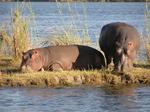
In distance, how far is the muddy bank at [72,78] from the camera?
42.9ft

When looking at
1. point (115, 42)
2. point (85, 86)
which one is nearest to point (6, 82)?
point (85, 86)

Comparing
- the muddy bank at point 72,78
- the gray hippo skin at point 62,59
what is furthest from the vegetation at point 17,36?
the muddy bank at point 72,78

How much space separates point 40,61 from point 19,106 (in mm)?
2848

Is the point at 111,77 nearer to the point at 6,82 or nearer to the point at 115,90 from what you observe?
the point at 115,90

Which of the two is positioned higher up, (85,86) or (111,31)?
(111,31)

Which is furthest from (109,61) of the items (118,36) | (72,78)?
(72,78)

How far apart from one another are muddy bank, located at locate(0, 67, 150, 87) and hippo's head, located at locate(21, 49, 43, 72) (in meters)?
0.44

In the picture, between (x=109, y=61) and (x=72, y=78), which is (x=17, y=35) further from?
(x=72, y=78)

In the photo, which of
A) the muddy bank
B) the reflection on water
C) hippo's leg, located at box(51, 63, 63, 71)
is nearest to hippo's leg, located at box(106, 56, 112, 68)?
the muddy bank

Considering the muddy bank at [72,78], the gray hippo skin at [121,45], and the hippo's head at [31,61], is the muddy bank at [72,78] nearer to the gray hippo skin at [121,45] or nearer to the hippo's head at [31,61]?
the gray hippo skin at [121,45]

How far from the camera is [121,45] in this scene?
1367 centimetres

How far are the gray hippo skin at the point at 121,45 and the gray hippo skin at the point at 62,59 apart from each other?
0.39 m

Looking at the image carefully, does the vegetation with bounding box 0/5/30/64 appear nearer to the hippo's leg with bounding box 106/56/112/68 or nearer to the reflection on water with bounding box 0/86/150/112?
the hippo's leg with bounding box 106/56/112/68

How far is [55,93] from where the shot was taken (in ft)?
41.0
